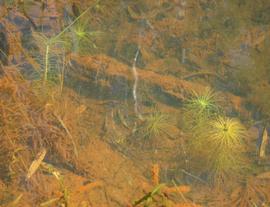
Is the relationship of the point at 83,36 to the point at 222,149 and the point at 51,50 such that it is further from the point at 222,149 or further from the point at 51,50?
the point at 222,149

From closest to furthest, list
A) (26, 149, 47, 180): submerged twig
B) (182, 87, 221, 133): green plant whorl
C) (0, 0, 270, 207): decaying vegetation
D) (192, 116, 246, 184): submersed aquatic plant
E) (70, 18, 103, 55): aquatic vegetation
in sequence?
(26, 149, 47, 180): submerged twig, (0, 0, 270, 207): decaying vegetation, (192, 116, 246, 184): submersed aquatic plant, (182, 87, 221, 133): green plant whorl, (70, 18, 103, 55): aquatic vegetation

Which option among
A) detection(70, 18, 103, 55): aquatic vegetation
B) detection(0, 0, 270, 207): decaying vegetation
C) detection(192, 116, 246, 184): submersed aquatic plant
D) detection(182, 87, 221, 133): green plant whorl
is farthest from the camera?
detection(70, 18, 103, 55): aquatic vegetation

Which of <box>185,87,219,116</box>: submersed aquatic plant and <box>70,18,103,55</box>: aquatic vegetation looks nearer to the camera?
<box>185,87,219,116</box>: submersed aquatic plant

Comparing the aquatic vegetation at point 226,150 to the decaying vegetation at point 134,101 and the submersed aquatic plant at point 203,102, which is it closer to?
the decaying vegetation at point 134,101

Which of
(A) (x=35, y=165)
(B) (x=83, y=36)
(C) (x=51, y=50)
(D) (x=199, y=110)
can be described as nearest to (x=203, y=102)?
(D) (x=199, y=110)

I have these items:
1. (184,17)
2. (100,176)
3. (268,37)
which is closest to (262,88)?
(268,37)

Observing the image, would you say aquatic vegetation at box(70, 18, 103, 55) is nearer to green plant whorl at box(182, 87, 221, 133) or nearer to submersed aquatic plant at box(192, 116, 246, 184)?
green plant whorl at box(182, 87, 221, 133)

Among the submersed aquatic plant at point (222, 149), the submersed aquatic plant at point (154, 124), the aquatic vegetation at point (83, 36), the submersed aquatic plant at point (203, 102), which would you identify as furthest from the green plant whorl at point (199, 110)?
the aquatic vegetation at point (83, 36)

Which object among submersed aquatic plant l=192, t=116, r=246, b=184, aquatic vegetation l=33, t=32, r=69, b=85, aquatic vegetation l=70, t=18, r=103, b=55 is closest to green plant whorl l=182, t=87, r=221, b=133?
submersed aquatic plant l=192, t=116, r=246, b=184

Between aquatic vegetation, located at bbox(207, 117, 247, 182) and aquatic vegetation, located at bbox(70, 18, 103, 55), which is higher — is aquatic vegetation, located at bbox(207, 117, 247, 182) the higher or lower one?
the lower one
